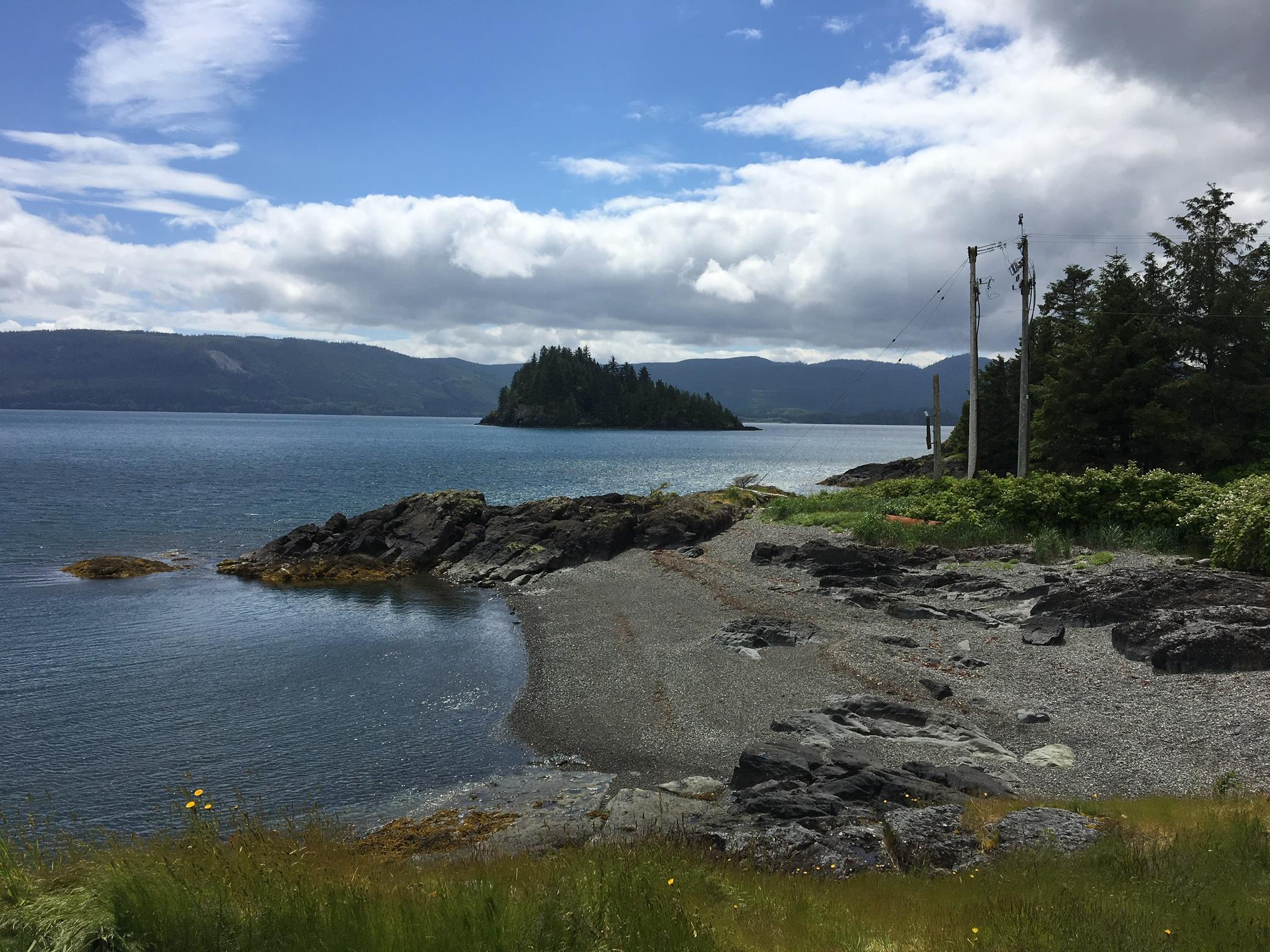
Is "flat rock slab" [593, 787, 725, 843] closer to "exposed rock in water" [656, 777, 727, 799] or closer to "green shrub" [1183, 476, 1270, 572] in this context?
"exposed rock in water" [656, 777, 727, 799]

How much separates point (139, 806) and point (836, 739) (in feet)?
35.3

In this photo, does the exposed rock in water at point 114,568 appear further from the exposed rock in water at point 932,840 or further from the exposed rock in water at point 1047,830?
the exposed rock in water at point 1047,830

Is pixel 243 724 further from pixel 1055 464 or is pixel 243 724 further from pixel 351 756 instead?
pixel 1055 464

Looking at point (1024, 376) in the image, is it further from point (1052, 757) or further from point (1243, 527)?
point (1052, 757)

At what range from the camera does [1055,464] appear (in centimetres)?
4150

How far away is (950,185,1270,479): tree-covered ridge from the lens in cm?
3734

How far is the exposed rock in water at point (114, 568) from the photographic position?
31250mm

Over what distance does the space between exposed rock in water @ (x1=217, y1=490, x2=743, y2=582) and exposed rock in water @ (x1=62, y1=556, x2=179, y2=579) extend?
2.47 metres

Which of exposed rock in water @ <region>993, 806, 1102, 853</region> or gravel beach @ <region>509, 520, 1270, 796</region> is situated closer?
exposed rock in water @ <region>993, 806, 1102, 853</region>

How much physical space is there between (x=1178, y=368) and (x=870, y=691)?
112ft

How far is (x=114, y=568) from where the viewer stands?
104ft

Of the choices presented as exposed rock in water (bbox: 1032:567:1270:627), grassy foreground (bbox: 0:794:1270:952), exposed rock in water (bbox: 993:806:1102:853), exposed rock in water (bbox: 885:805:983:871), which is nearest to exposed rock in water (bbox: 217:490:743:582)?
exposed rock in water (bbox: 1032:567:1270:627)

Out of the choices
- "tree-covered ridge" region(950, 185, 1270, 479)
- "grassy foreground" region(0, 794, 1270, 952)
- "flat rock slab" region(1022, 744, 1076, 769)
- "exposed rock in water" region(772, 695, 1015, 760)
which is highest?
"tree-covered ridge" region(950, 185, 1270, 479)

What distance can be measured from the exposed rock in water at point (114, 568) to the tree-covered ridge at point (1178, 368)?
39.5 m
